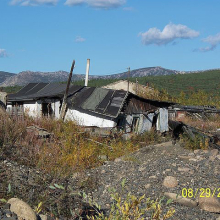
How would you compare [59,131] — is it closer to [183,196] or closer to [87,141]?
[87,141]

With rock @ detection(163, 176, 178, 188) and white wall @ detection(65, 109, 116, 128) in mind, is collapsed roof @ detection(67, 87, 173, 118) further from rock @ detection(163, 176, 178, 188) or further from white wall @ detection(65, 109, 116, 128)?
rock @ detection(163, 176, 178, 188)

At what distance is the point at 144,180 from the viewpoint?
10.3 meters

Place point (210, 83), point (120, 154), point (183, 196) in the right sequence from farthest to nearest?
point (210, 83), point (120, 154), point (183, 196)

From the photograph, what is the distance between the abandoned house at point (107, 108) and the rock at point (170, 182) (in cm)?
777

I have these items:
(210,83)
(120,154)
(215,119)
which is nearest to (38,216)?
(120,154)

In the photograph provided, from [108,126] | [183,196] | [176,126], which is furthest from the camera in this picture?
[176,126]

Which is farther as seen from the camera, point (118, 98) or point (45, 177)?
point (118, 98)

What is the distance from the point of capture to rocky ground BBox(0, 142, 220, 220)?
23.6 ft

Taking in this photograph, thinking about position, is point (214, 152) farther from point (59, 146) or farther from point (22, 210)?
point (22, 210)

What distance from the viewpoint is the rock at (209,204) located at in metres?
8.44

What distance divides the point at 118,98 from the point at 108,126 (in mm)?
1451

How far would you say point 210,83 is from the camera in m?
77.9
